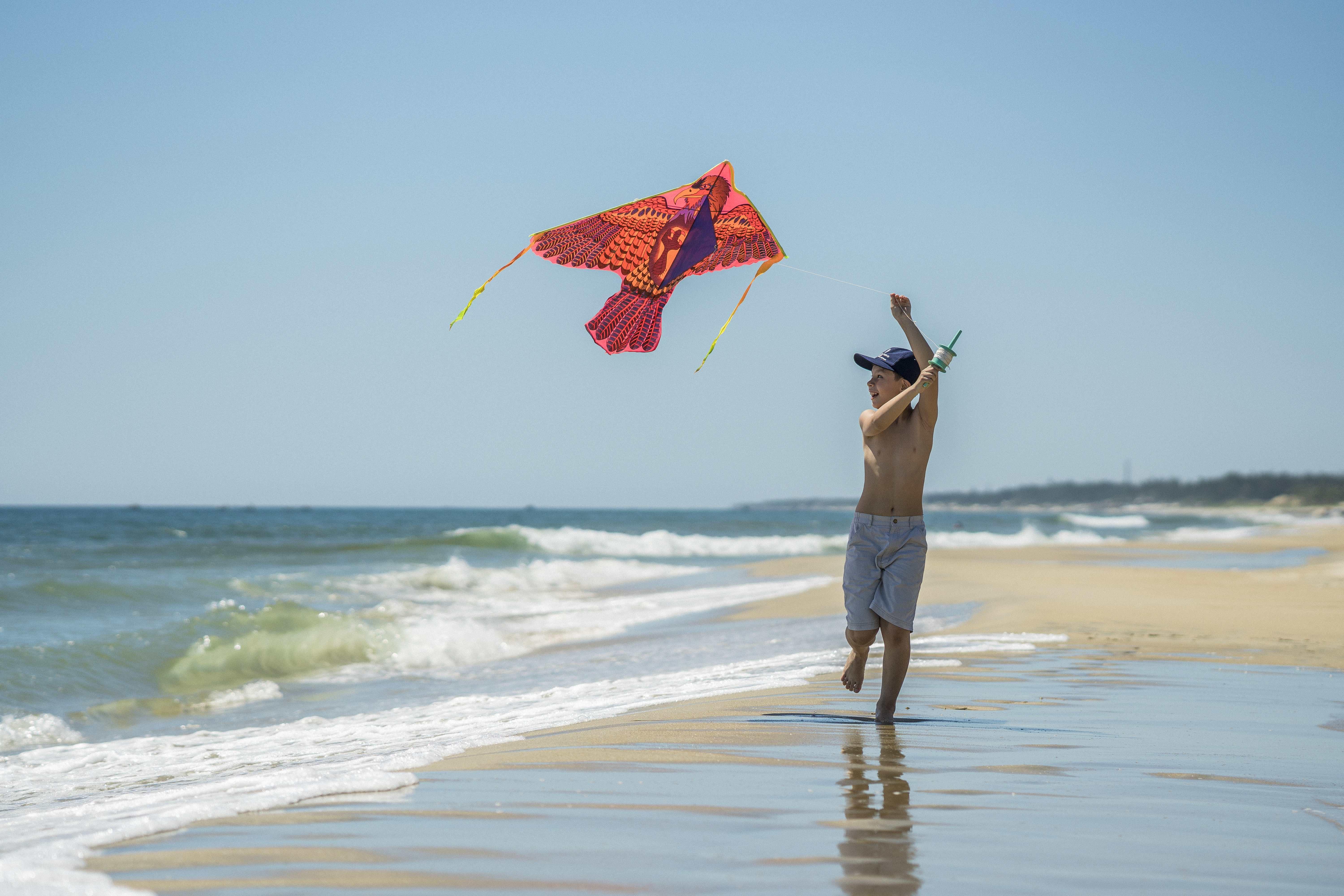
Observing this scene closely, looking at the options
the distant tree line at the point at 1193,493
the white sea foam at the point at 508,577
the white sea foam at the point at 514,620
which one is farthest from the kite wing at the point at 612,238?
the distant tree line at the point at 1193,493

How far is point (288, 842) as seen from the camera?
2643mm

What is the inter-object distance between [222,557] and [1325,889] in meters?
28.2

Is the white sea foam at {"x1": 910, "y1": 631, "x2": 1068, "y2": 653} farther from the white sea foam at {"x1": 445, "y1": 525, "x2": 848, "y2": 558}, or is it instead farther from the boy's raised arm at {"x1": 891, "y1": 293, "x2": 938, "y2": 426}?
the white sea foam at {"x1": 445, "y1": 525, "x2": 848, "y2": 558}

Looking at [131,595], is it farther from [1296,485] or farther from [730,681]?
[1296,485]

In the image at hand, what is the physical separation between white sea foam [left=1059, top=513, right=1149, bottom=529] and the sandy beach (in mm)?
60578

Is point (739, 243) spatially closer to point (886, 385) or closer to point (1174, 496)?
point (886, 385)

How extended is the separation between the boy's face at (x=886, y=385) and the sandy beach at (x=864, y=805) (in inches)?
55.4

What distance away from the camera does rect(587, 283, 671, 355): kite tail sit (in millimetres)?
5848

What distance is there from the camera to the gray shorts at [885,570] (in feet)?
14.4

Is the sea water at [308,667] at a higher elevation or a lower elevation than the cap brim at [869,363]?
lower

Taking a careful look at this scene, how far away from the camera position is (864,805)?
300cm

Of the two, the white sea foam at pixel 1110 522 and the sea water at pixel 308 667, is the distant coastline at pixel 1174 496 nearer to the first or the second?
the white sea foam at pixel 1110 522

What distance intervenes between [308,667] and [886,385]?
294 inches

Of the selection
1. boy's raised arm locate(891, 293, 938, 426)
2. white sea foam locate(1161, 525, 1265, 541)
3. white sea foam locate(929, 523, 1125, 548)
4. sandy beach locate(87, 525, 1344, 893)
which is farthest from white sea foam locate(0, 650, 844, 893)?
white sea foam locate(1161, 525, 1265, 541)
